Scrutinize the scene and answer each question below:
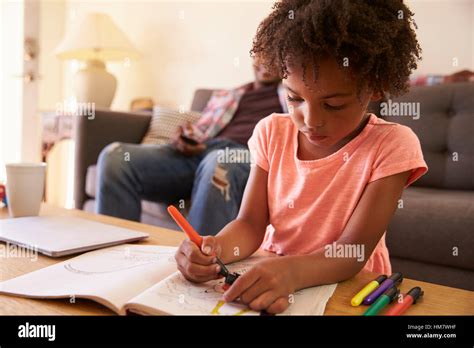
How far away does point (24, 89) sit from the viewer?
3.27 metres

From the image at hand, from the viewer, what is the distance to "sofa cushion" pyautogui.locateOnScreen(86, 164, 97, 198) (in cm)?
177

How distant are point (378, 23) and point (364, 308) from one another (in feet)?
1.16

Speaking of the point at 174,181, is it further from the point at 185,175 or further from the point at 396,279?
the point at 396,279

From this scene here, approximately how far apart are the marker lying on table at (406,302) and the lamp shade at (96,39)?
94.0 inches

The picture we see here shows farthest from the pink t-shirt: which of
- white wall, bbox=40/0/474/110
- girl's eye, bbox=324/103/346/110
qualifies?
white wall, bbox=40/0/474/110

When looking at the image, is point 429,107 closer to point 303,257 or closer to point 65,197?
point 303,257

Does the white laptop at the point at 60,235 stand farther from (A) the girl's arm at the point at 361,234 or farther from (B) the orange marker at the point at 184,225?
(A) the girl's arm at the point at 361,234

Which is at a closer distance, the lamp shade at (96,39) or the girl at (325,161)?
the girl at (325,161)

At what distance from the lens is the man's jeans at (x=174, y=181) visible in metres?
1.36

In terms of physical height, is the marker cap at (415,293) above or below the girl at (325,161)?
below

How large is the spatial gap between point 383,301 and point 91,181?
1524 mm

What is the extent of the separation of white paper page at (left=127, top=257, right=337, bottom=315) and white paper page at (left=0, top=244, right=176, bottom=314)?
0.03 m

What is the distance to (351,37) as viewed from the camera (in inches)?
21.8

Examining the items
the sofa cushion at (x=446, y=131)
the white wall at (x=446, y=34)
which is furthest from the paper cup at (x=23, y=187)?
the white wall at (x=446, y=34)
